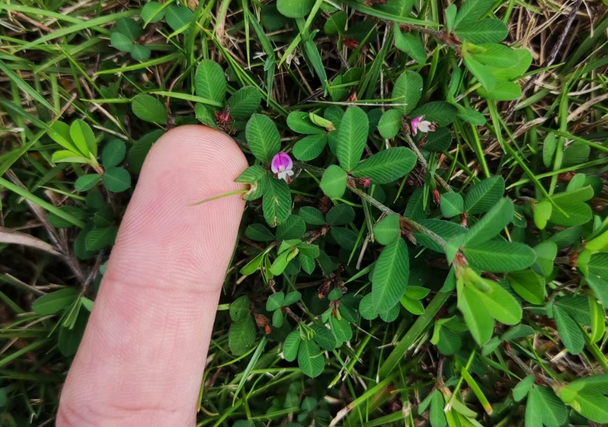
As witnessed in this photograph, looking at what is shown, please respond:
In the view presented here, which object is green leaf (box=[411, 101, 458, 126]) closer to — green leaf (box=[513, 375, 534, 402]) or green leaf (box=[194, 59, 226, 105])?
green leaf (box=[194, 59, 226, 105])

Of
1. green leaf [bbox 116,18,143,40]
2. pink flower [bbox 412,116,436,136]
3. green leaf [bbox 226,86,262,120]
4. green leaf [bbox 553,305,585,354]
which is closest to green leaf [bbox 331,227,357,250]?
pink flower [bbox 412,116,436,136]

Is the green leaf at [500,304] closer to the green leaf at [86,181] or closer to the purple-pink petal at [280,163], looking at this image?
the purple-pink petal at [280,163]

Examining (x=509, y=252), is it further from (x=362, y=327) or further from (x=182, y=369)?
(x=182, y=369)

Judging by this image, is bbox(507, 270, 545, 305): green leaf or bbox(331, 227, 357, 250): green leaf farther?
bbox(331, 227, 357, 250): green leaf

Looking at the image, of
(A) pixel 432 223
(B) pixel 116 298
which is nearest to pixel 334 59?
(A) pixel 432 223

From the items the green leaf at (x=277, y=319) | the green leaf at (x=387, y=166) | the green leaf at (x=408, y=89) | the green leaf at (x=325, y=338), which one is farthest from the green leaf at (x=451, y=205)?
the green leaf at (x=277, y=319)

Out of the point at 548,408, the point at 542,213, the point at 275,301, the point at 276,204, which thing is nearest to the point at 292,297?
the point at 275,301
